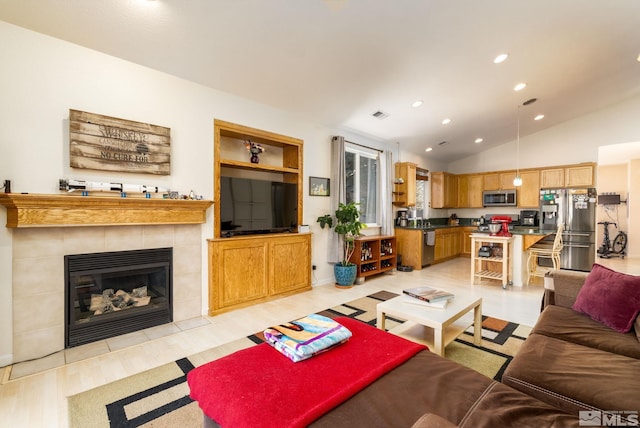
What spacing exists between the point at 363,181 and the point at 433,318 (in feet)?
13.1

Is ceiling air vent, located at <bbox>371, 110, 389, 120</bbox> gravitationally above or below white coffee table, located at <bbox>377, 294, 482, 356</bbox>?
above

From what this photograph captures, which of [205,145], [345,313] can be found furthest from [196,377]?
[205,145]

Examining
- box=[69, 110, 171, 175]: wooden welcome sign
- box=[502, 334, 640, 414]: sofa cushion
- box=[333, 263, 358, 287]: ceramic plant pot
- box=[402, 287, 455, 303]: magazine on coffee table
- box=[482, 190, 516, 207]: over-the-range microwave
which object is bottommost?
box=[333, 263, 358, 287]: ceramic plant pot

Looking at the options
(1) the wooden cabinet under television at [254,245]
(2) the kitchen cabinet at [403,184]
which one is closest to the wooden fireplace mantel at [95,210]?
(1) the wooden cabinet under television at [254,245]

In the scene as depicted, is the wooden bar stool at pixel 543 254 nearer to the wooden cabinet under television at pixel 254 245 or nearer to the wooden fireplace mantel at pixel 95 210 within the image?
the wooden cabinet under television at pixel 254 245

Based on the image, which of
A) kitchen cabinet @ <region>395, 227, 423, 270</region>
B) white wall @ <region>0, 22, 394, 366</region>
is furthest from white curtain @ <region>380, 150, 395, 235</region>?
white wall @ <region>0, 22, 394, 366</region>

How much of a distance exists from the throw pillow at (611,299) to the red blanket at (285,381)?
59.1 inches

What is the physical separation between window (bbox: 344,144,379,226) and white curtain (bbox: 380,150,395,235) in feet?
0.42

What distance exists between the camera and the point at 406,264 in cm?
621

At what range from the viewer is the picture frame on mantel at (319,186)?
460 centimetres

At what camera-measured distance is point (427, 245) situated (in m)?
6.19

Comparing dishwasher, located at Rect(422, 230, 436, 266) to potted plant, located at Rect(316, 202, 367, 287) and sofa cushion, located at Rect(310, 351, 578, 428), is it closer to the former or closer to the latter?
potted plant, located at Rect(316, 202, 367, 287)

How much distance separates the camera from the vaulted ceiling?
2359mm

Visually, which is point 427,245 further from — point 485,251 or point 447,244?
point 485,251
